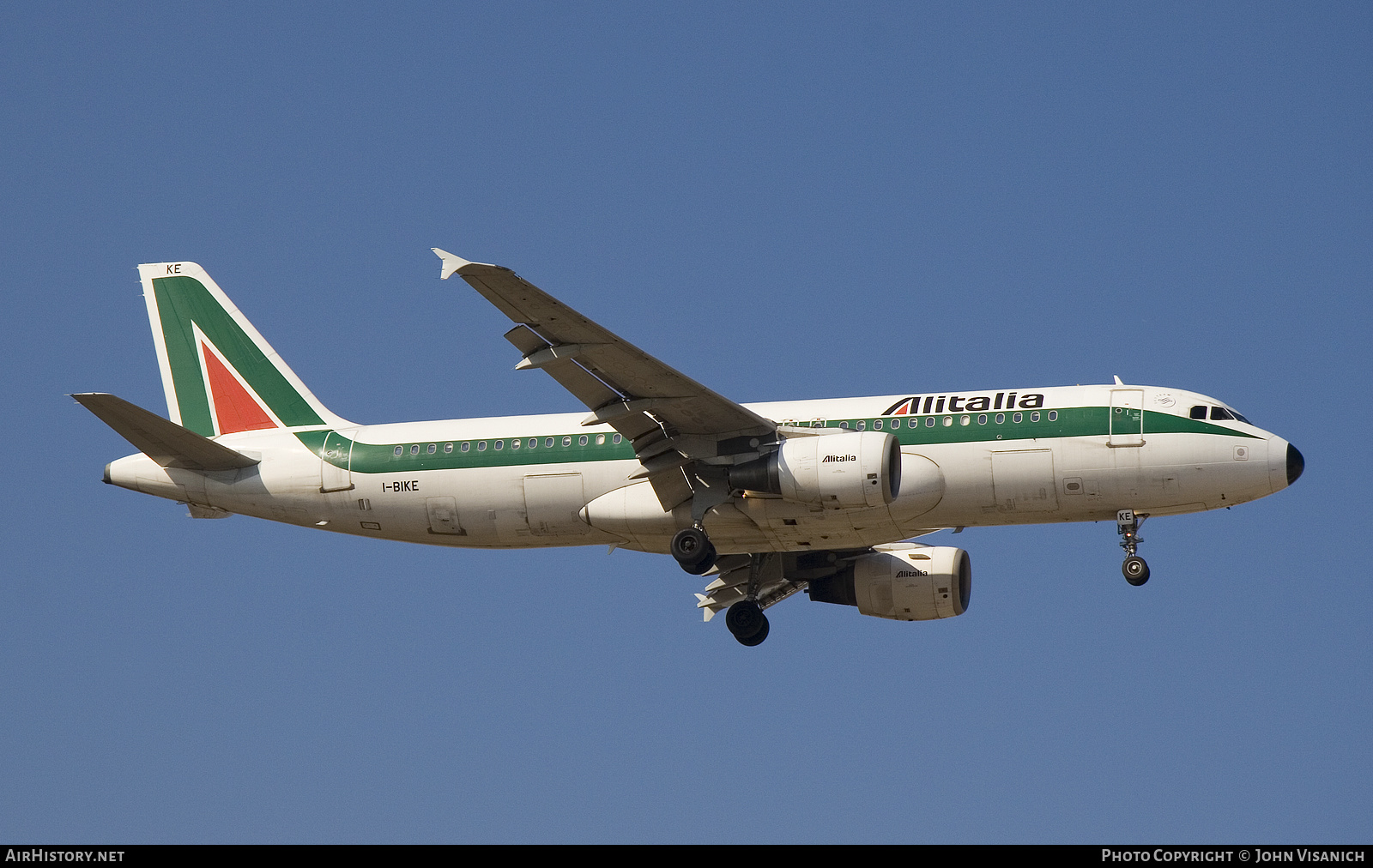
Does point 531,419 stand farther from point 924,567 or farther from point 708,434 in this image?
point 924,567

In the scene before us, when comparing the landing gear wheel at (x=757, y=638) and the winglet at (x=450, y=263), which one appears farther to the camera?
the landing gear wheel at (x=757, y=638)

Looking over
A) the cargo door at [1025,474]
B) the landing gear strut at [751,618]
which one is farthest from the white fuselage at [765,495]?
the landing gear strut at [751,618]

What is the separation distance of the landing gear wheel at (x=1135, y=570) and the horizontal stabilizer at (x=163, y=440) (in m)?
19.5

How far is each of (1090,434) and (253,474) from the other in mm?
18611

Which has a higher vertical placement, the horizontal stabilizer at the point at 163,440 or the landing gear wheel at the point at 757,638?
the horizontal stabilizer at the point at 163,440

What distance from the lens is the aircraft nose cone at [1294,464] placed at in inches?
1411

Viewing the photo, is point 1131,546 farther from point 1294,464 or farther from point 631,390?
point 631,390

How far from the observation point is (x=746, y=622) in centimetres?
4112

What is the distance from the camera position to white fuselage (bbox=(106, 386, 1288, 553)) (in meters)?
35.8

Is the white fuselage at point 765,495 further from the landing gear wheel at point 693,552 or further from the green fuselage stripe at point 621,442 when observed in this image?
the landing gear wheel at point 693,552
